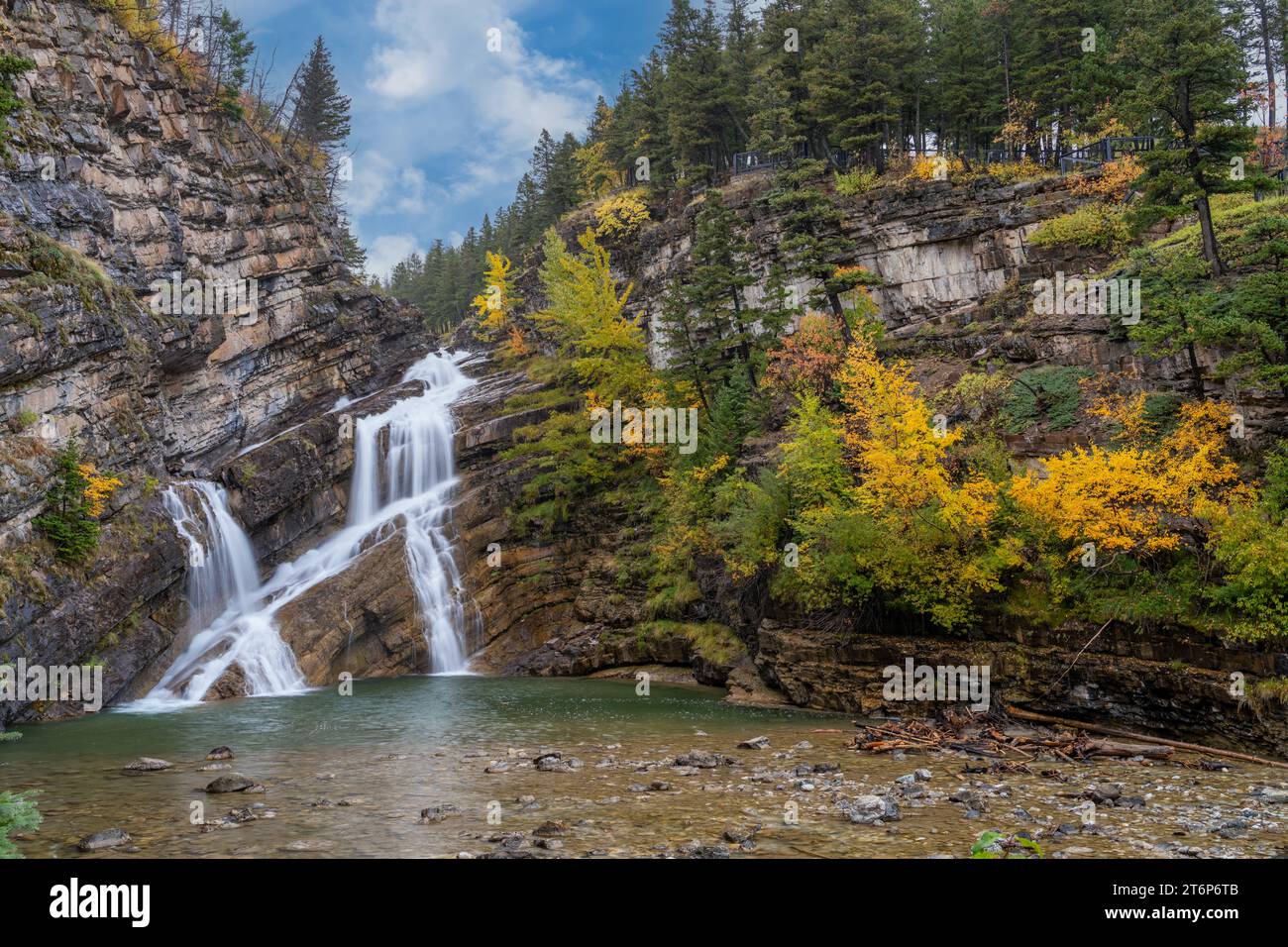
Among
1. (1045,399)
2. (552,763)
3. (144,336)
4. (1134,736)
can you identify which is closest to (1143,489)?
(1134,736)

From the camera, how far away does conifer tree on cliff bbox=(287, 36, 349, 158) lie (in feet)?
210

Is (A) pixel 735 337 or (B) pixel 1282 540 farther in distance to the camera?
(A) pixel 735 337

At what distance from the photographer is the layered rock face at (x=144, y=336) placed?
2716cm

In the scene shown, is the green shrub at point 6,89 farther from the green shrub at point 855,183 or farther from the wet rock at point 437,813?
the green shrub at point 855,183

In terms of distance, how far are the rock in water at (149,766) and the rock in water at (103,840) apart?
5.68m

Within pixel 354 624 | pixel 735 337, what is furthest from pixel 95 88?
pixel 735 337

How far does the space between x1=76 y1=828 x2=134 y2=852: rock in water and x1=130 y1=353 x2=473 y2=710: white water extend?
Answer: 19.1 m

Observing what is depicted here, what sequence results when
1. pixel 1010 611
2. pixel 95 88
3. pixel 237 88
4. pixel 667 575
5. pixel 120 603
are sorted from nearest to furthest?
pixel 1010 611 < pixel 120 603 < pixel 667 575 < pixel 95 88 < pixel 237 88

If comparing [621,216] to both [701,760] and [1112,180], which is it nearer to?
[1112,180]

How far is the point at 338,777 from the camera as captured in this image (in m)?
15.0

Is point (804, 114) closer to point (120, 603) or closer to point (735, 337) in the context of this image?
point (735, 337)

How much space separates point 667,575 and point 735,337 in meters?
11.0

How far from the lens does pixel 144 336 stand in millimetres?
34750

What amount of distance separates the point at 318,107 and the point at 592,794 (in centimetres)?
6752
